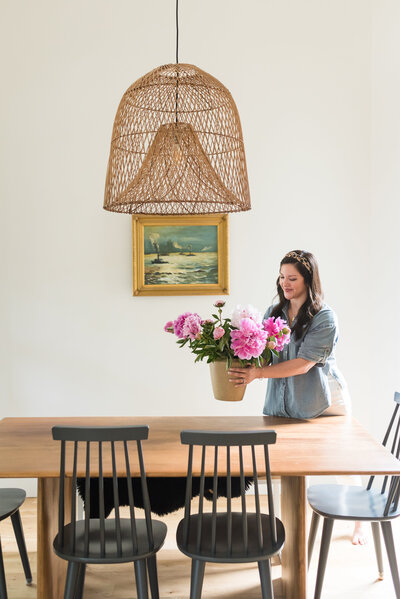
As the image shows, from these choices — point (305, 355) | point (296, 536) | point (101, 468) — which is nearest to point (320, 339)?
point (305, 355)

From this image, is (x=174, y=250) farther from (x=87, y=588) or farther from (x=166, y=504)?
(x=87, y=588)

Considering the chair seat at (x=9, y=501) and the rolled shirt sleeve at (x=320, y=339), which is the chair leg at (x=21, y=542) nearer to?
A: the chair seat at (x=9, y=501)

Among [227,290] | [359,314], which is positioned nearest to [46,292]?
[227,290]

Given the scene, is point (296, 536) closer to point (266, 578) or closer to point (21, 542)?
point (266, 578)

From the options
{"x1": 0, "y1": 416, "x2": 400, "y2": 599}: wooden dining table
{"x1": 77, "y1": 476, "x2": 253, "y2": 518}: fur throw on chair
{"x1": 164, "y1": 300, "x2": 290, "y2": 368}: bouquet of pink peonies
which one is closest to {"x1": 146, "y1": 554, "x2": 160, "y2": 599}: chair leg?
{"x1": 0, "y1": 416, "x2": 400, "y2": 599}: wooden dining table

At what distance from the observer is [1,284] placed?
12.7ft

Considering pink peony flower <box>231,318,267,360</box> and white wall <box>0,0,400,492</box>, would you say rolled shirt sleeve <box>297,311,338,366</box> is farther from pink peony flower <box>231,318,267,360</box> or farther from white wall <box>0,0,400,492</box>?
white wall <box>0,0,400,492</box>

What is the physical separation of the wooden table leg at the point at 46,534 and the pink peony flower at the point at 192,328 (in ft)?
2.56

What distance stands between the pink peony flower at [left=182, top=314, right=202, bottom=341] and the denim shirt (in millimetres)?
489

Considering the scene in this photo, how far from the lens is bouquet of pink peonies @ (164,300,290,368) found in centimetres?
231

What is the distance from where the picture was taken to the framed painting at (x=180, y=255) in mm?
3875

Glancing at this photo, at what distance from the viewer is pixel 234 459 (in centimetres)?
223

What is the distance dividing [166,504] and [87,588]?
1.66 feet

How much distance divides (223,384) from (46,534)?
895mm
